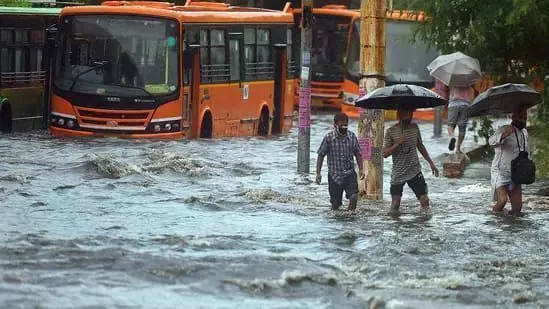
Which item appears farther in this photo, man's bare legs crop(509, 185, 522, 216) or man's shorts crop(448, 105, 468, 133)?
man's shorts crop(448, 105, 468, 133)

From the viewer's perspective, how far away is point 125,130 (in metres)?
27.4

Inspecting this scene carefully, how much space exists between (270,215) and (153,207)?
152 cm

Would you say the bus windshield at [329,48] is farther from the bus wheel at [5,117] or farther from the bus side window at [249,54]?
the bus wheel at [5,117]

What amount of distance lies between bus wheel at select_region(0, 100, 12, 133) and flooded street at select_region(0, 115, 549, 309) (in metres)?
4.82

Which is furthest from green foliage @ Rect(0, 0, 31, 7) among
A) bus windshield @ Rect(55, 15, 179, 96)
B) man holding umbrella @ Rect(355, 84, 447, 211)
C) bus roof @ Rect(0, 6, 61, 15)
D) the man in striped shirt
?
the man in striped shirt

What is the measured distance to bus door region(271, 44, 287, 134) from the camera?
32.9m

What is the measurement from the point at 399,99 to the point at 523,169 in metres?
1.68

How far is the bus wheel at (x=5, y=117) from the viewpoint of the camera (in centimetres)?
2805

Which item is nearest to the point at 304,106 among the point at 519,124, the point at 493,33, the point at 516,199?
the point at 493,33

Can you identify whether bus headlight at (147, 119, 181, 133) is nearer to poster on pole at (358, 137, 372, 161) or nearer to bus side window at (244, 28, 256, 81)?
bus side window at (244, 28, 256, 81)

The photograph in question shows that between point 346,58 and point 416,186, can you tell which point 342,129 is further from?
point 346,58

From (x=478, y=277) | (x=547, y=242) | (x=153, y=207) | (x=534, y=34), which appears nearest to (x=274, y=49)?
(x=534, y=34)

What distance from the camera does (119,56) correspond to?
27.0 metres

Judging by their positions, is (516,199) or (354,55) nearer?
(516,199)
